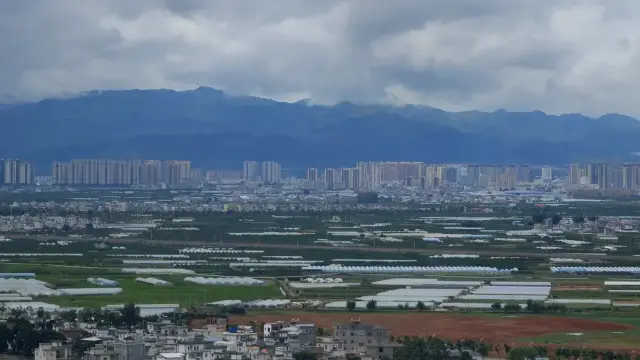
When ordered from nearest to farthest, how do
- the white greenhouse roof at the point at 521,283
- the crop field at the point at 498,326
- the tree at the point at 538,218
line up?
the crop field at the point at 498,326
the white greenhouse roof at the point at 521,283
the tree at the point at 538,218

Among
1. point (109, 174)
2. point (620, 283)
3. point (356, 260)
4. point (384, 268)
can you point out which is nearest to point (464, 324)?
point (620, 283)

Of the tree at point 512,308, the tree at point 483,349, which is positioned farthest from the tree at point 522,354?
the tree at point 512,308

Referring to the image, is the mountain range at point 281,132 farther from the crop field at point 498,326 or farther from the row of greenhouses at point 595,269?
the crop field at point 498,326

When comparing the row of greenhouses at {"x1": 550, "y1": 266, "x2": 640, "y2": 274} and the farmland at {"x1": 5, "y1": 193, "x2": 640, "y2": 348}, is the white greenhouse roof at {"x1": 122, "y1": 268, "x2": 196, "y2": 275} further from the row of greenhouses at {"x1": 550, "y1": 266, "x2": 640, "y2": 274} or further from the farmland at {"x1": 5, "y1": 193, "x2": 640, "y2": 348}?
the row of greenhouses at {"x1": 550, "y1": 266, "x2": 640, "y2": 274}

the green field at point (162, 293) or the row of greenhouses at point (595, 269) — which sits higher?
the row of greenhouses at point (595, 269)

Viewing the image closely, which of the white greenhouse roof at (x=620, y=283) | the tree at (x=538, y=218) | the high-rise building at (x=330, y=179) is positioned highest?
the high-rise building at (x=330, y=179)

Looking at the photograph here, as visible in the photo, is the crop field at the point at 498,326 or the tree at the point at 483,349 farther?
the crop field at the point at 498,326
